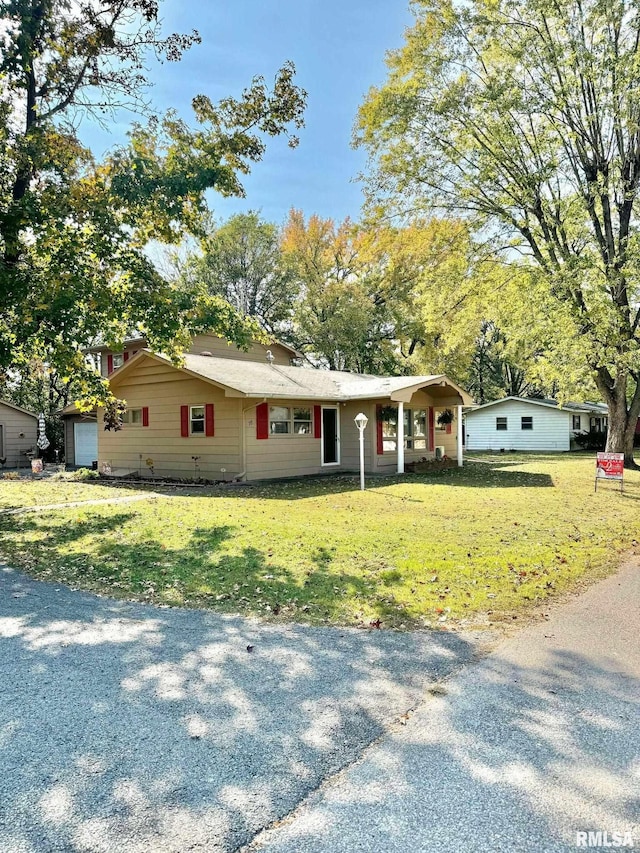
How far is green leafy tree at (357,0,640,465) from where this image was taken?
45.3ft

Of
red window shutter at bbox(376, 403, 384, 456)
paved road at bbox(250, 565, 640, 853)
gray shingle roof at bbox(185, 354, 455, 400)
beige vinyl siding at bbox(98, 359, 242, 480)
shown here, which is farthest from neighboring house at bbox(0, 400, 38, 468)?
paved road at bbox(250, 565, 640, 853)

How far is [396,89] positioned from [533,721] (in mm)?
16892

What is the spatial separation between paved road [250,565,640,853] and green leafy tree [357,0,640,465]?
12.4 m

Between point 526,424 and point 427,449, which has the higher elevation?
point 526,424

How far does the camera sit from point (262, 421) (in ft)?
49.3

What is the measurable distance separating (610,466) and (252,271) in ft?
85.1

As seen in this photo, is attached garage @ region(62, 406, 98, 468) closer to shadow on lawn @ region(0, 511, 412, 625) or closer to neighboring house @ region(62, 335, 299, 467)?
neighboring house @ region(62, 335, 299, 467)

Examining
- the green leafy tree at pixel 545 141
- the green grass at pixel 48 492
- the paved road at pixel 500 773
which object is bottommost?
the paved road at pixel 500 773

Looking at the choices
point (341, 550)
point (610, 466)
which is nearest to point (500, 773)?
point (341, 550)

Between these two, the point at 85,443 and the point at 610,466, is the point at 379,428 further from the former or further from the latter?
the point at 85,443

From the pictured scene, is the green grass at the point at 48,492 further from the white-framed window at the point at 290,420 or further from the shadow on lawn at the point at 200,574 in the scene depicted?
the white-framed window at the point at 290,420

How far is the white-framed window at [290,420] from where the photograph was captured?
1553cm

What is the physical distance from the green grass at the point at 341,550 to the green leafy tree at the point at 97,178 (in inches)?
118

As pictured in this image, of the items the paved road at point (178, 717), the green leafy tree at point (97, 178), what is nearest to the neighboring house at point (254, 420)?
the green leafy tree at point (97, 178)
